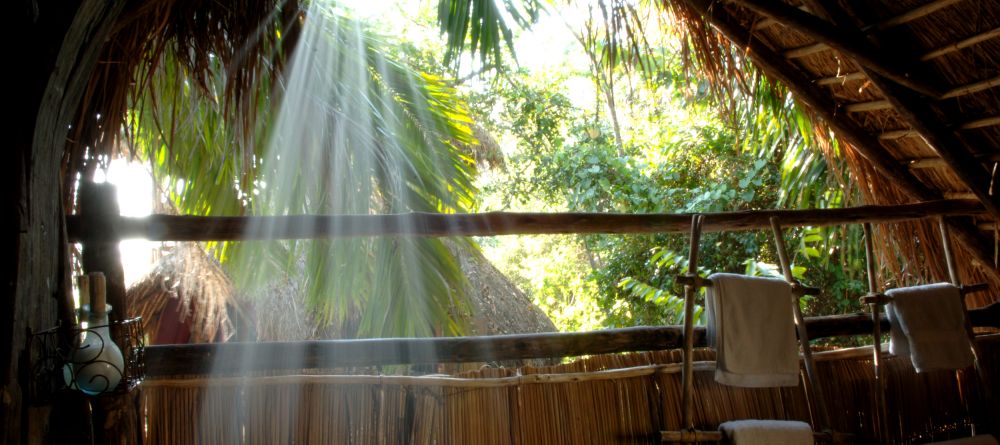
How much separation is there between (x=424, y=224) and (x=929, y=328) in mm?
1721

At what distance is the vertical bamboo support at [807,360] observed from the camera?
2.43 metres

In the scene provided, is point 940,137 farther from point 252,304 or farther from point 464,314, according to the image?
point 252,304

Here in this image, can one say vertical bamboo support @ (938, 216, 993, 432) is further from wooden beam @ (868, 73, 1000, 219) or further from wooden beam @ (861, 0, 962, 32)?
wooden beam @ (861, 0, 962, 32)

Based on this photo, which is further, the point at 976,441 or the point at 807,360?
the point at 976,441

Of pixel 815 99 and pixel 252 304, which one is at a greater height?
pixel 815 99

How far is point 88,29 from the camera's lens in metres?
1.44

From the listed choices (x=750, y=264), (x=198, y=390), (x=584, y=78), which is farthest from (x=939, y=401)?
(x=584, y=78)

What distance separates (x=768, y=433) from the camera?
2.25 m

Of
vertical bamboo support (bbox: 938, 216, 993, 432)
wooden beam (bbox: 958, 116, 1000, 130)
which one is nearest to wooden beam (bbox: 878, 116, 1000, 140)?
wooden beam (bbox: 958, 116, 1000, 130)

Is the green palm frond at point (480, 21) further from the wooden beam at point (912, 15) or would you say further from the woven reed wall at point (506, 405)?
the wooden beam at point (912, 15)

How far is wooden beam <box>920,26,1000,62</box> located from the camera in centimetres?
249

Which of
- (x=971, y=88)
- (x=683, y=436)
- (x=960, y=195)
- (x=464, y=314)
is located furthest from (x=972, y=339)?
(x=464, y=314)

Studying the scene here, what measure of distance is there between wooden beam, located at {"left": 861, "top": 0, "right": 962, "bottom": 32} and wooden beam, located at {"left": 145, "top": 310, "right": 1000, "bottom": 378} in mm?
1195

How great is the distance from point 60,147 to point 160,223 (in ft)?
1.47
